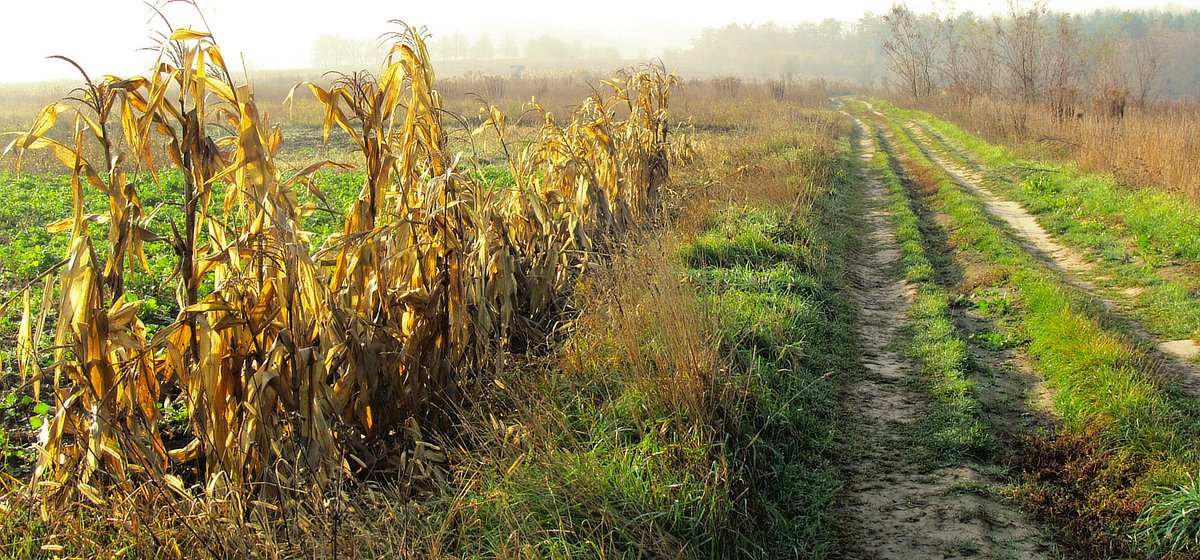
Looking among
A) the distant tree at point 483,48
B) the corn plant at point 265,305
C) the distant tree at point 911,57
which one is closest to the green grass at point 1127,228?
the corn plant at point 265,305

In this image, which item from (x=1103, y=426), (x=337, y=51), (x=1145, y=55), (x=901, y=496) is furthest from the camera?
(x=337, y=51)

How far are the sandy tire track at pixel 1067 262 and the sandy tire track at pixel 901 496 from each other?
5.54 ft

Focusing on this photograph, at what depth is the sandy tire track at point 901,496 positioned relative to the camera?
11.8 feet

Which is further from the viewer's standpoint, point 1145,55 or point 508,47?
point 508,47

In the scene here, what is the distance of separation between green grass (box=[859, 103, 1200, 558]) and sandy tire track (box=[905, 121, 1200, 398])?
267mm

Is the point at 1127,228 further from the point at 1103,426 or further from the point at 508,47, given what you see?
the point at 508,47

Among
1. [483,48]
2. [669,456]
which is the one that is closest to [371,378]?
[669,456]

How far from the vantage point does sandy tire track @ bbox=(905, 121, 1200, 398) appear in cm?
550

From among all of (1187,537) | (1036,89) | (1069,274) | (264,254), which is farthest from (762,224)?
(1036,89)

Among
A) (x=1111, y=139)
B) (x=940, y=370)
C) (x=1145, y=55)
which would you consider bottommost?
(x=940, y=370)

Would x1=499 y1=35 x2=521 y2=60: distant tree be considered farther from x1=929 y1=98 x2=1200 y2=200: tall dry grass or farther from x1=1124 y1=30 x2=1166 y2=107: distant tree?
x1=929 y1=98 x2=1200 y2=200: tall dry grass

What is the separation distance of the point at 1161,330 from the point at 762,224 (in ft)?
11.7

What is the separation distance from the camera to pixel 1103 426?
14.5 feet

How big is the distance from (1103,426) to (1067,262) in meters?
4.83
